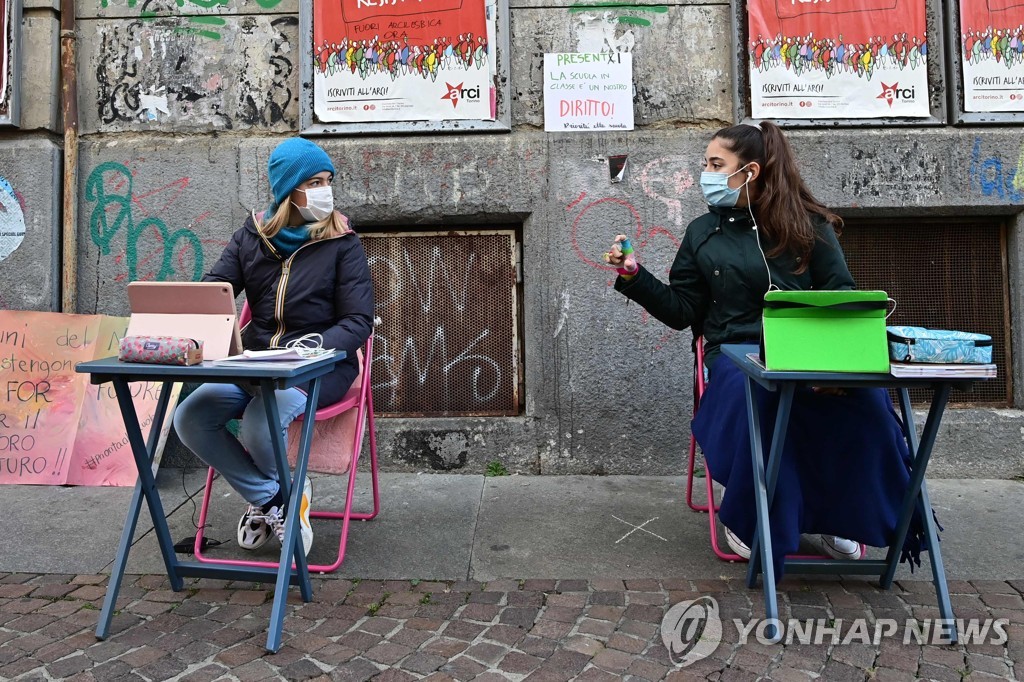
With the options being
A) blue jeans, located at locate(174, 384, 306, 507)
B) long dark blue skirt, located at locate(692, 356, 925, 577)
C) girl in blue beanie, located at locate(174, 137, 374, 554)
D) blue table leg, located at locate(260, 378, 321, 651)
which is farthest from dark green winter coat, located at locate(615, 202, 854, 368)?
blue jeans, located at locate(174, 384, 306, 507)

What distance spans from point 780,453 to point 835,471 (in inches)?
14.4

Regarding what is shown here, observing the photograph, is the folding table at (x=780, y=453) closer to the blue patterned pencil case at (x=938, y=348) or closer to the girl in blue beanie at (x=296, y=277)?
the blue patterned pencil case at (x=938, y=348)

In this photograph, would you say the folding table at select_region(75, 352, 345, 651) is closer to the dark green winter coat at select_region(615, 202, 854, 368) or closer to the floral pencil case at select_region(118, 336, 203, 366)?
the floral pencil case at select_region(118, 336, 203, 366)

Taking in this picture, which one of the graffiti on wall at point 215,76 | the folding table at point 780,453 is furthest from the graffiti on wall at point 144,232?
the folding table at point 780,453

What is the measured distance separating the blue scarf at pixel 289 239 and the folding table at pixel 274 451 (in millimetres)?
647

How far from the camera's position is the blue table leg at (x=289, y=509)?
247 cm

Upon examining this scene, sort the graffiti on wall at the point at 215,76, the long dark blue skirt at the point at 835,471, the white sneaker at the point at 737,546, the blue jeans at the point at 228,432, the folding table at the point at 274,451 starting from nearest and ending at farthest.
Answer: the folding table at the point at 274,451, the long dark blue skirt at the point at 835,471, the blue jeans at the point at 228,432, the white sneaker at the point at 737,546, the graffiti on wall at the point at 215,76

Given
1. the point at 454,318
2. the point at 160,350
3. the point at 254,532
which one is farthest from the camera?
the point at 454,318

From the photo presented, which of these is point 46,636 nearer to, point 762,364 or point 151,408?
point 151,408

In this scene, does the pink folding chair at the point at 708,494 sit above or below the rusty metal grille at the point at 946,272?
below

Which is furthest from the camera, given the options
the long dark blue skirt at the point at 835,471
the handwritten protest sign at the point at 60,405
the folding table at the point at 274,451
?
the handwritten protest sign at the point at 60,405

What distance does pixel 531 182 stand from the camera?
4.54 meters

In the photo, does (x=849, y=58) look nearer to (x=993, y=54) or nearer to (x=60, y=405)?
(x=993, y=54)

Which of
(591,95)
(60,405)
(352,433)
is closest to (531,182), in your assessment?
(591,95)
